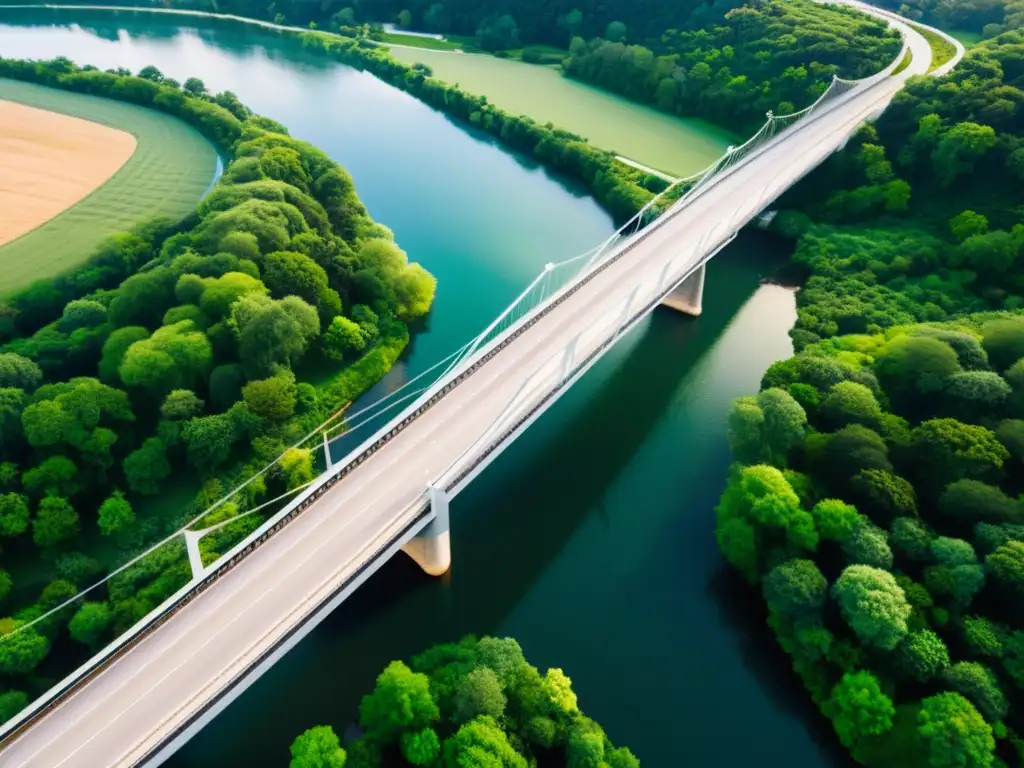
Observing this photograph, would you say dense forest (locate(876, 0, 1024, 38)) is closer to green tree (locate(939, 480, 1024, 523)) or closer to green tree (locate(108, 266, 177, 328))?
green tree (locate(939, 480, 1024, 523))

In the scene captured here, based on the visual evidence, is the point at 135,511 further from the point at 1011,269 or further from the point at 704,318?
the point at 1011,269

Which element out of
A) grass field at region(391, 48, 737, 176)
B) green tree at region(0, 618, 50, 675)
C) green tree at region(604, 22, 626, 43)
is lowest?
green tree at region(0, 618, 50, 675)

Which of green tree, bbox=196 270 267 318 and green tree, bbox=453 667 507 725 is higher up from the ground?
green tree, bbox=196 270 267 318

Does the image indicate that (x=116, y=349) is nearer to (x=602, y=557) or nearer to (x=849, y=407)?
(x=602, y=557)

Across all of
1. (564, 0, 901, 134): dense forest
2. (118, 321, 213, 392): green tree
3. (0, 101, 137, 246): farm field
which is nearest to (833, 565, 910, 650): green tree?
(118, 321, 213, 392): green tree

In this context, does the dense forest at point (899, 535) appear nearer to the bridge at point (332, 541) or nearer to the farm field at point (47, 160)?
the bridge at point (332, 541)

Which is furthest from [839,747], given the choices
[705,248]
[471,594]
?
[705,248]
